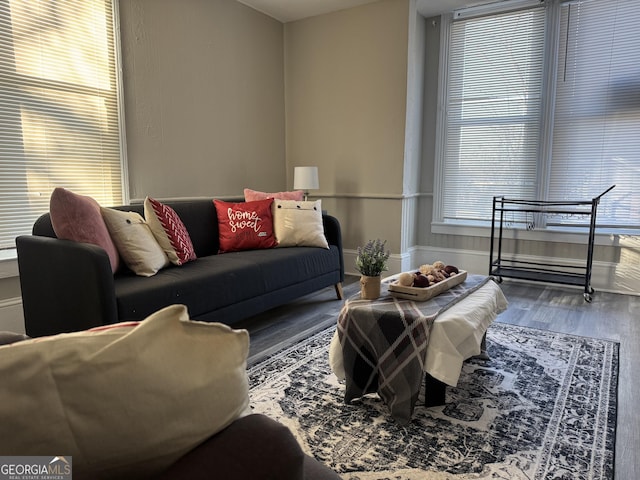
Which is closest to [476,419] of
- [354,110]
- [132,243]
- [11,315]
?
[132,243]

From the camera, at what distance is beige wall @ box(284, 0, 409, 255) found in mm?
4195

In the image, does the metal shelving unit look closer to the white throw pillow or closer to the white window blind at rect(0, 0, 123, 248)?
the white throw pillow

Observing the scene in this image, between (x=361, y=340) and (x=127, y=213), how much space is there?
152 centimetres

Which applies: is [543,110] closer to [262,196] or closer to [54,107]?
[262,196]

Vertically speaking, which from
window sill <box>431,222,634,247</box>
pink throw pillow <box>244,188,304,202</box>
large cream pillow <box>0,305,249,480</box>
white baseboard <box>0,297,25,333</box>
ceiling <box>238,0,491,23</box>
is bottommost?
white baseboard <box>0,297,25,333</box>

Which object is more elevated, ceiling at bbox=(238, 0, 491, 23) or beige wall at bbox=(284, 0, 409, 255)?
ceiling at bbox=(238, 0, 491, 23)

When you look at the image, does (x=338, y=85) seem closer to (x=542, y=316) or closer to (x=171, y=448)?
(x=542, y=316)

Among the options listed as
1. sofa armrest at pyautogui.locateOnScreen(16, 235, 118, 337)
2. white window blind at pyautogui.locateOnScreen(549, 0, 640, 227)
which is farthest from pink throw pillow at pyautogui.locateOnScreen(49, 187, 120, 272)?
white window blind at pyautogui.locateOnScreen(549, 0, 640, 227)

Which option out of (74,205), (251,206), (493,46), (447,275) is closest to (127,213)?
(74,205)

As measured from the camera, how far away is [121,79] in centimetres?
312

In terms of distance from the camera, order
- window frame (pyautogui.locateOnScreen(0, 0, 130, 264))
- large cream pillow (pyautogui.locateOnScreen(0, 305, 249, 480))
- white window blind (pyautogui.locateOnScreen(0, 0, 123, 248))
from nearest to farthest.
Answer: large cream pillow (pyautogui.locateOnScreen(0, 305, 249, 480))
white window blind (pyautogui.locateOnScreen(0, 0, 123, 248))
window frame (pyautogui.locateOnScreen(0, 0, 130, 264))

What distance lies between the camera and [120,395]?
504mm

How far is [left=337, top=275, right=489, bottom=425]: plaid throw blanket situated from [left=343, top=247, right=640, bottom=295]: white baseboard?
2526 millimetres

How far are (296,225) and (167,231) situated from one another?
105 cm
